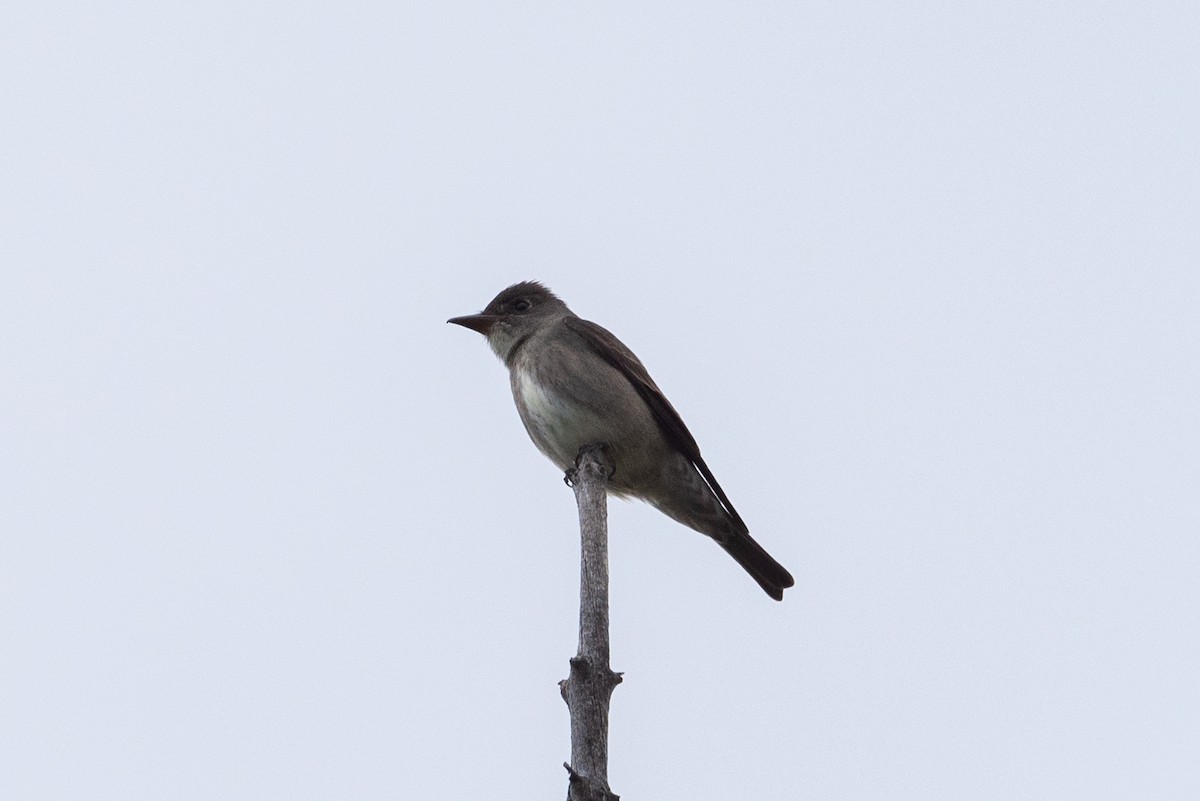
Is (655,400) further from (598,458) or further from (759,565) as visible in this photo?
(759,565)

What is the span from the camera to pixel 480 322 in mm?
9266

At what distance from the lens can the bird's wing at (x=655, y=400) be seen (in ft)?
27.7

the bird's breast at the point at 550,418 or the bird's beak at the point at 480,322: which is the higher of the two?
the bird's beak at the point at 480,322

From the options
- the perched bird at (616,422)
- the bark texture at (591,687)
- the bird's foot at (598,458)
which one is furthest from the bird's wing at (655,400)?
the bark texture at (591,687)

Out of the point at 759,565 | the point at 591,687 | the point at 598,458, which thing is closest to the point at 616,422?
the point at 598,458

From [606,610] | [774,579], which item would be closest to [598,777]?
[606,610]

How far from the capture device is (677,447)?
845 centimetres

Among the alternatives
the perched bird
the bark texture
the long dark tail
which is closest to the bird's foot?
the perched bird

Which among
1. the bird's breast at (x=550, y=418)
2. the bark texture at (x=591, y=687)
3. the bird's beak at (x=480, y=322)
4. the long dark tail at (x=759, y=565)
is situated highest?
the bird's beak at (x=480, y=322)

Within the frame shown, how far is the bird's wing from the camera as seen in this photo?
27.7ft

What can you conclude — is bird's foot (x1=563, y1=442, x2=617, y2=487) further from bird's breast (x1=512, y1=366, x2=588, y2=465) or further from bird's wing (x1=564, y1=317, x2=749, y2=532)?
bird's wing (x1=564, y1=317, x2=749, y2=532)

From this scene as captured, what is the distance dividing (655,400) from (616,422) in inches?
17.0

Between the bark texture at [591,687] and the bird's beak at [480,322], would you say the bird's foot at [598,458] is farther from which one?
the bark texture at [591,687]

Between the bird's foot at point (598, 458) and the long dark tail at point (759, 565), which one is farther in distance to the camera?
the long dark tail at point (759, 565)
